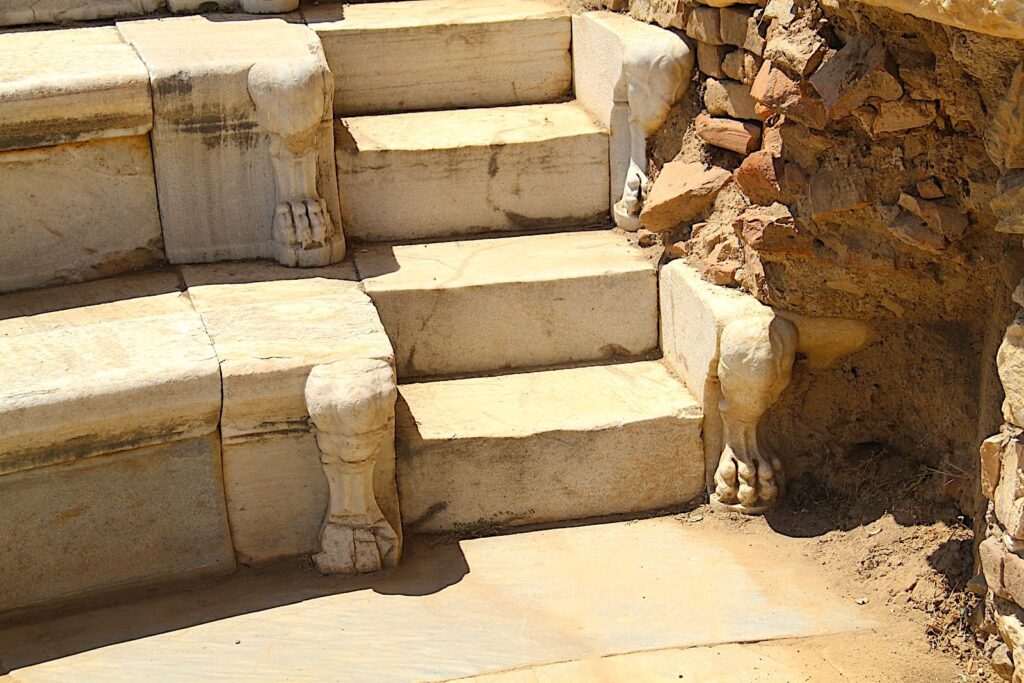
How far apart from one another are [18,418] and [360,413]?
928 mm

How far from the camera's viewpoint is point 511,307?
4.98 meters

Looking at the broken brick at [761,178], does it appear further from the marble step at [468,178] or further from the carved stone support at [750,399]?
the marble step at [468,178]

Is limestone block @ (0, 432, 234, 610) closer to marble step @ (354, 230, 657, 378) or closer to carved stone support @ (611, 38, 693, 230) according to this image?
marble step @ (354, 230, 657, 378)

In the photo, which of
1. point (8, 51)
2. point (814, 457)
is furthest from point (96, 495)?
point (814, 457)

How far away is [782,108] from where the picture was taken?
13.6 feet

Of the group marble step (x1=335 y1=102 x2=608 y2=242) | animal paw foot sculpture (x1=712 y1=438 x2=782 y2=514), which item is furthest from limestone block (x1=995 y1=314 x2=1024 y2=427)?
marble step (x1=335 y1=102 x2=608 y2=242)

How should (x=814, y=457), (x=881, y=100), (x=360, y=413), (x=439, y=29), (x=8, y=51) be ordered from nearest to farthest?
(x=881, y=100) < (x=360, y=413) < (x=814, y=457) < (x=8, y=51) < (x=439, y=29)

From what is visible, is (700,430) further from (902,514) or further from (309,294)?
(309,294)

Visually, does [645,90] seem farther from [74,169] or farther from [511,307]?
[74,169]

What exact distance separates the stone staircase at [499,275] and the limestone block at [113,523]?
24.8 inches

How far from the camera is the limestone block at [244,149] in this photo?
484 cm

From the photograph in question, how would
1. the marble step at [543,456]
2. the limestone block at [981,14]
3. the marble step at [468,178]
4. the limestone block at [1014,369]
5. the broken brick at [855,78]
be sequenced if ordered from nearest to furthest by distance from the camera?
the limestone block at [981,14] → the limestone block at [1014,369] → the broken brick at [855,78] → the marble step at [543,456] → the marble step at [468,178]

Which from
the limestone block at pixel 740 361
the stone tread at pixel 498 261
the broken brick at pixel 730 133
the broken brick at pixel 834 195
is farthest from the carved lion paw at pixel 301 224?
the broken brick at pixel 834 195

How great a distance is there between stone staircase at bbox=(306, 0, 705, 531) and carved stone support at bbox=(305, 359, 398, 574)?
254 mm
